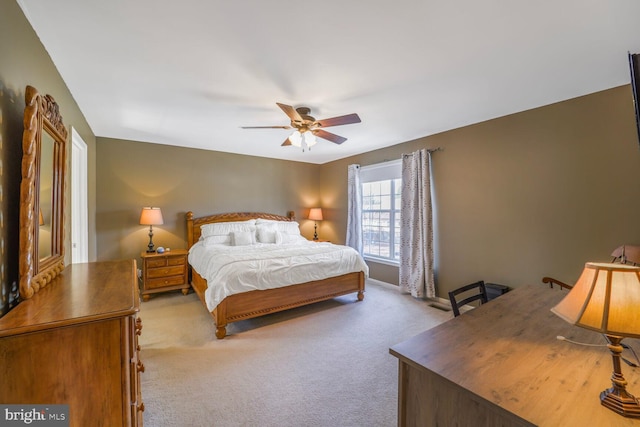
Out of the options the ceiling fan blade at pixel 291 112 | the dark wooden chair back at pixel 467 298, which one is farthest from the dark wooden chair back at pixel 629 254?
the ceiling fan blade at pixel 291 112

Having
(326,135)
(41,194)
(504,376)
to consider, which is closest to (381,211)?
(326,135)

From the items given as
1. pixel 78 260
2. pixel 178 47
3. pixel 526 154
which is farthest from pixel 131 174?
pixel 526 154

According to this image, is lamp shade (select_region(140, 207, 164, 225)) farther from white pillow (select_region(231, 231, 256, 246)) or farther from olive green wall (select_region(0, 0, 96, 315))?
olive green wall (select_region(0, 0, 96, 315))

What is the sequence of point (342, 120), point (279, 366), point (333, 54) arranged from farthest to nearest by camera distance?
1. point (342, 120)
2. point (279, 366)
3. point (333, 54)

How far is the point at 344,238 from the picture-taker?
18.2 feet

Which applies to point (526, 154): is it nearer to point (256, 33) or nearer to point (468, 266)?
point (468, 266)

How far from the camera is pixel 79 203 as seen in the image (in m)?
3.09

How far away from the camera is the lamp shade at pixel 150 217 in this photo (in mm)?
3994

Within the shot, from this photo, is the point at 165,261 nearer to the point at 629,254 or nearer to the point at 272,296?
the point at 272,296

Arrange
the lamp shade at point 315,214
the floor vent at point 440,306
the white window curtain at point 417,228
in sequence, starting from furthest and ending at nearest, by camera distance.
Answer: the lamp shade at point 315,214, the white window curtain at point 417,228, the floor vent at point 440,306

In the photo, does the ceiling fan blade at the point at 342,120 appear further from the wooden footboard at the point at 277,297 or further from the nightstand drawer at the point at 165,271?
the nightstand drawer at the point at 165,271

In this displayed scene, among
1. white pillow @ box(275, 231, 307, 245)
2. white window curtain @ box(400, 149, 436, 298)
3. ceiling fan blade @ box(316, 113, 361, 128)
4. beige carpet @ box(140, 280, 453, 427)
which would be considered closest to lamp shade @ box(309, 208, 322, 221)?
white pillow @ box(275, 231, 307, 245)

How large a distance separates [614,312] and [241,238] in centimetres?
421

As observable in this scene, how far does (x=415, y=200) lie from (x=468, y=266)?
117cm
